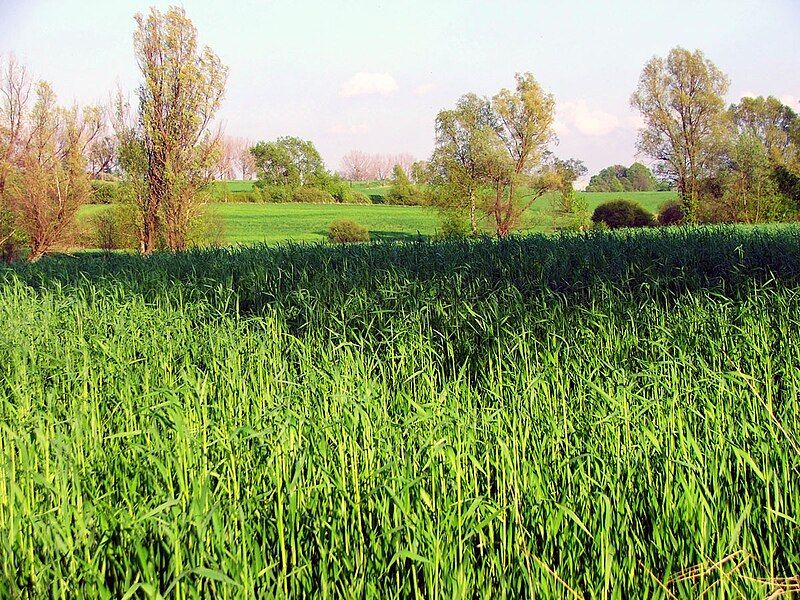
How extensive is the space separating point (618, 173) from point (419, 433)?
302 feet

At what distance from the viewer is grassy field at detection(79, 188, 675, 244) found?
40.3 meters

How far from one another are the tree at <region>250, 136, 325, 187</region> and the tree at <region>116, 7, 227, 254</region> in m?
53.4

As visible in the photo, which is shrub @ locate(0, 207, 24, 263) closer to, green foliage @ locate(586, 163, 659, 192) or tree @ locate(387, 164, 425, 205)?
tree @ locate(387, 164, 425, 205)

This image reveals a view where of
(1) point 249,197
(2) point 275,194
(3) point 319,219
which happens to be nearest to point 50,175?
(3) point 319,219

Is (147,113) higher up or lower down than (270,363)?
higher up

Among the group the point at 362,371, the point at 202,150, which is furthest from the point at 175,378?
the point at 202,150

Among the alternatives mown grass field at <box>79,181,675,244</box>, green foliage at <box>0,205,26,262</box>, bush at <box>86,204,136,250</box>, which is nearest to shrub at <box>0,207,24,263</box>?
green foliage at <box>0,205,26,262</box>

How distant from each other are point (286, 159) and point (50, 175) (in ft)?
178

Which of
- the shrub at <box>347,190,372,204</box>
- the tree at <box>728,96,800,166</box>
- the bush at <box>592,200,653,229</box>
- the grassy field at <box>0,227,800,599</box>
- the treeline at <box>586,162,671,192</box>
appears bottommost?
the grassy field at <box>0,227,800,599</box>

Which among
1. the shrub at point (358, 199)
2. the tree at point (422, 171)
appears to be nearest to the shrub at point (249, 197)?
the shrub at point (358, 199)

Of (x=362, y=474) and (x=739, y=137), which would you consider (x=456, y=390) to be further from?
(x=739, y=137)

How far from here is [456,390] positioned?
3598 mm

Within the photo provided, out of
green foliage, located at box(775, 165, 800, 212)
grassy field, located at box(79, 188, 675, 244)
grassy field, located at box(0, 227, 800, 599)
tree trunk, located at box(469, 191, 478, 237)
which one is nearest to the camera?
grassy field, located at box(0, 227, 800, 599)

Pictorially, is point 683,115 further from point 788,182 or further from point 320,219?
point 320,219
